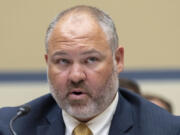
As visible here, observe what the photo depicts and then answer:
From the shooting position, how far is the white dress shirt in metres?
2.73

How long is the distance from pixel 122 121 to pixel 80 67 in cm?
39

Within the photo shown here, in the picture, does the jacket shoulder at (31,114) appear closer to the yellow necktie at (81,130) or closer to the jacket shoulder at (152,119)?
the yellow necktie at (81,130)

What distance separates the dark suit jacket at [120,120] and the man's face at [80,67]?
154 millimetres

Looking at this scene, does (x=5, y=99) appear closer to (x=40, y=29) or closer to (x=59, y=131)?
(x=40, y=29)

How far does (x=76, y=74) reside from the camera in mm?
2527

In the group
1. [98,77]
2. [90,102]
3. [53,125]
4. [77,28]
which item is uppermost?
[77,28]

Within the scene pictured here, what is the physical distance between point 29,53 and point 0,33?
15.4 inches

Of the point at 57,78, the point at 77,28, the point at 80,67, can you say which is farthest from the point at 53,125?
the point at 77,28

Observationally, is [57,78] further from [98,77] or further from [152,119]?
[152,119]

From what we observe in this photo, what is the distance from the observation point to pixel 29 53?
6.19 meters

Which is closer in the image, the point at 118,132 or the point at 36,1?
the point at 118,132

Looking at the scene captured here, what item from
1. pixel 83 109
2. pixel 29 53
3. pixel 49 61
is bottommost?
pixel 29 53

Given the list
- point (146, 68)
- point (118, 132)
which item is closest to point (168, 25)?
point (146, 68)

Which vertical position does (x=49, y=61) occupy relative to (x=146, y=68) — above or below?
above
